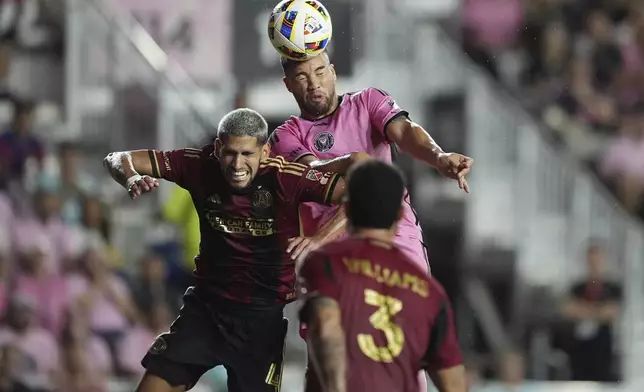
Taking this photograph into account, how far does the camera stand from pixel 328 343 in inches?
220

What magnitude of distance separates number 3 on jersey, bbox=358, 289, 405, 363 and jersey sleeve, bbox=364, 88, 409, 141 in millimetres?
2359

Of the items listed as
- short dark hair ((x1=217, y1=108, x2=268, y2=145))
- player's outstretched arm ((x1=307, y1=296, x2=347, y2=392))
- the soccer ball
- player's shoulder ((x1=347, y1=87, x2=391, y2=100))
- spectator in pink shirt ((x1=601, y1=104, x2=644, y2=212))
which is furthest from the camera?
spectator in pink shirt ((x1=601, y1=104, x2=644, y2=212))

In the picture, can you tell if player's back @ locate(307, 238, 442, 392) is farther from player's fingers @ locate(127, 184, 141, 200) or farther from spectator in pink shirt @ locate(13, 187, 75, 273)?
spectator in pink shirt @ locate(13, 187, 75, 273)

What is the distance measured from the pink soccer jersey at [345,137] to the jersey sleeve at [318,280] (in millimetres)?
2134

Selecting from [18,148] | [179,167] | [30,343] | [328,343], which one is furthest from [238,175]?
[18,148]

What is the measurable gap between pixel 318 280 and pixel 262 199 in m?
1.79

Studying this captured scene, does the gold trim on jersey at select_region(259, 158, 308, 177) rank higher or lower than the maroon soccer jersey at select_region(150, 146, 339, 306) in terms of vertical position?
higher

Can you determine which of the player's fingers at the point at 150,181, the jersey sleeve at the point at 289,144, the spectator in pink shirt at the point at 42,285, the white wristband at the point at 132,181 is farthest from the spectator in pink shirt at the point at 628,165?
A: the player's fingers at the point at 150,181

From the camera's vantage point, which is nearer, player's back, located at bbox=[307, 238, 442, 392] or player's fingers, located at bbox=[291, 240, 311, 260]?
player's back, located at bbox=[307, 238, 442, 392]

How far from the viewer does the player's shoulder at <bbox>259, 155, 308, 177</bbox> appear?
7410 millimetres

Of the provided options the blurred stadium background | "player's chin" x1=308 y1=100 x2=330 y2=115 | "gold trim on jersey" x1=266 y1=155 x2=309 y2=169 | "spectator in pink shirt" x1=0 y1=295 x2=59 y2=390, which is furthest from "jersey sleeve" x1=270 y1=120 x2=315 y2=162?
"spectator in pink shirt" x1=0 y1=295 x2=59 y2=390

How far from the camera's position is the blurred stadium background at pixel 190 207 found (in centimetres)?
1265

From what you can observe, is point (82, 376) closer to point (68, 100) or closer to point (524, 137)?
point (68, 100)

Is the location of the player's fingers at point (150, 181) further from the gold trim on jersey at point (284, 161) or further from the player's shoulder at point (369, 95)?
the player's shoulder at point (369, 95)
